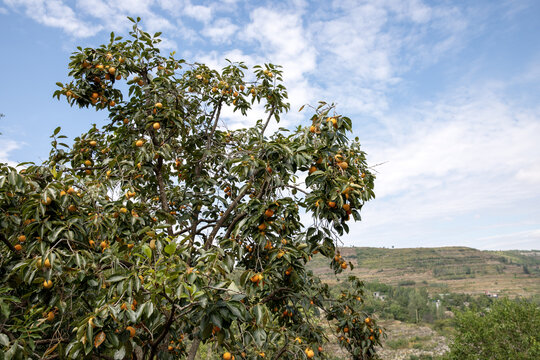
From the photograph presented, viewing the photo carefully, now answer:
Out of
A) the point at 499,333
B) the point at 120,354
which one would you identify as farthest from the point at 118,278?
the point at 499,333

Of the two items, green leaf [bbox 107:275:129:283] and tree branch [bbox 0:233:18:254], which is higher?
tree branch [bbox 0:233:18:254]

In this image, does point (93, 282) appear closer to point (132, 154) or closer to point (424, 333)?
point (132, 154)

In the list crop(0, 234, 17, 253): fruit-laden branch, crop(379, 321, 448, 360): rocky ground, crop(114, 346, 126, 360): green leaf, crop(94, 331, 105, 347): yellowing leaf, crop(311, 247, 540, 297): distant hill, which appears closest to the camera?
crop(94, 331, 105, 347): yellowing leaf

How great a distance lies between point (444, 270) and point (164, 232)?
96.3 meters

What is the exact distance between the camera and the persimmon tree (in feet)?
6.72

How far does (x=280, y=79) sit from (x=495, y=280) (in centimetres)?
9324

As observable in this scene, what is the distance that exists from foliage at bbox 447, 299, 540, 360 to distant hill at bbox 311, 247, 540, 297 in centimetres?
4382

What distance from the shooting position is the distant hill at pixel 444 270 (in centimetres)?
6981

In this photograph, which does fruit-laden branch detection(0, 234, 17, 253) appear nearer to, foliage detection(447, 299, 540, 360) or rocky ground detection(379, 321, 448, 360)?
foliage detection(447, 299, 540, 360)

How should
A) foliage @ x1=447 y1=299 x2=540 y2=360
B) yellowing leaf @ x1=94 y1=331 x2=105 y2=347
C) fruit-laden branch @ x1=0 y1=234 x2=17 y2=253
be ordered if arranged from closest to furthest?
yellowing leaf @ x1=94 y1=331 x2=105 y2=347 → fruit-laden branch @ x1=0 y1=234 x2=17 y2=253 → foliage @ x1=447 y1=299 x2=540 y2=360

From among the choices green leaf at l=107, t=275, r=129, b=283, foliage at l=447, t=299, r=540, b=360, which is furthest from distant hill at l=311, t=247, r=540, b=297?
green leaf at l=107, t=275, r=129, b=283

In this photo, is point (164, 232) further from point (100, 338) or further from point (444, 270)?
point (444, 270)

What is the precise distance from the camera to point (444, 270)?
85688 millimetres

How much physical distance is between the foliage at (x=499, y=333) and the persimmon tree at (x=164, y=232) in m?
18.3
